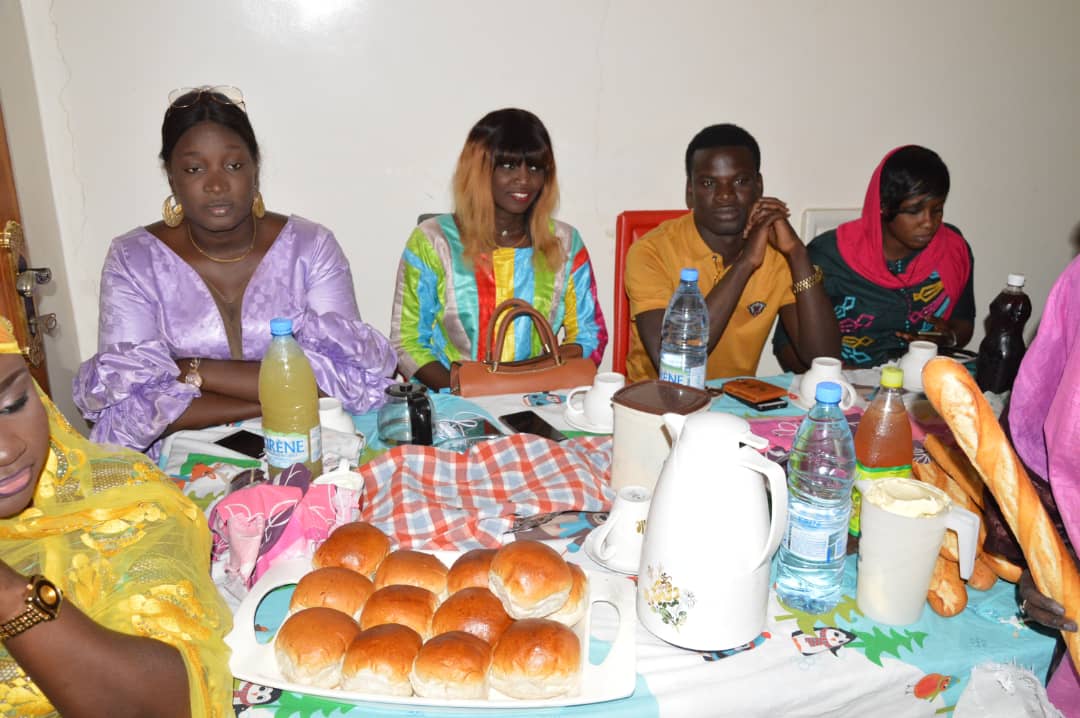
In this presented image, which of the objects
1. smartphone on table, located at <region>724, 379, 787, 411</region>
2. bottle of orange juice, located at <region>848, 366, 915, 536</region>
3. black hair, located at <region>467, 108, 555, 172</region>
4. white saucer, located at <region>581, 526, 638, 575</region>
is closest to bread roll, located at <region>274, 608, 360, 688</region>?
white saucer, located at <region>581, 526, 638, 575</region>

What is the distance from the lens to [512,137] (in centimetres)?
253

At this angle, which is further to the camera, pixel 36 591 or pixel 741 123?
pixel 741 123

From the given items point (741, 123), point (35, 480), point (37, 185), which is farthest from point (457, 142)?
point (35, 480)

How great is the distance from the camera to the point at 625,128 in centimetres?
322

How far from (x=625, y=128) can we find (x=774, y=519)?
2564mm

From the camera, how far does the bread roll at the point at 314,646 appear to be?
0.91 metres

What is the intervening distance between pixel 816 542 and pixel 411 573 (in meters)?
0.58

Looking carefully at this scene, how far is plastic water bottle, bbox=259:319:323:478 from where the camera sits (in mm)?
1346

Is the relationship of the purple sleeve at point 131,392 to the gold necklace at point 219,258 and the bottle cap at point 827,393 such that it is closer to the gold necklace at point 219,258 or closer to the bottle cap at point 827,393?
the gold necklace at point 219,258

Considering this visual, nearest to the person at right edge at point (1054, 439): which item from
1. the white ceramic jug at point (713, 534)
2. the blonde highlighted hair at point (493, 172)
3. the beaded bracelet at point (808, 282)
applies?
the white ceramic jug at point (713, 534)

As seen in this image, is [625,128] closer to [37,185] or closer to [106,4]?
[106,4]

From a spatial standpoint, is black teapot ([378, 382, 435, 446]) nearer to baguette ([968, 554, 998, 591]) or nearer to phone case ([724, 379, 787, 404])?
phone case ([724, 379, 787, 404])

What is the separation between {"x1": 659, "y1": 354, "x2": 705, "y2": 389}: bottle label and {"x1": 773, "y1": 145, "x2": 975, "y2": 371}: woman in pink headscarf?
0.96 meters

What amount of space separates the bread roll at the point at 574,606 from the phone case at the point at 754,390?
0.94 m
